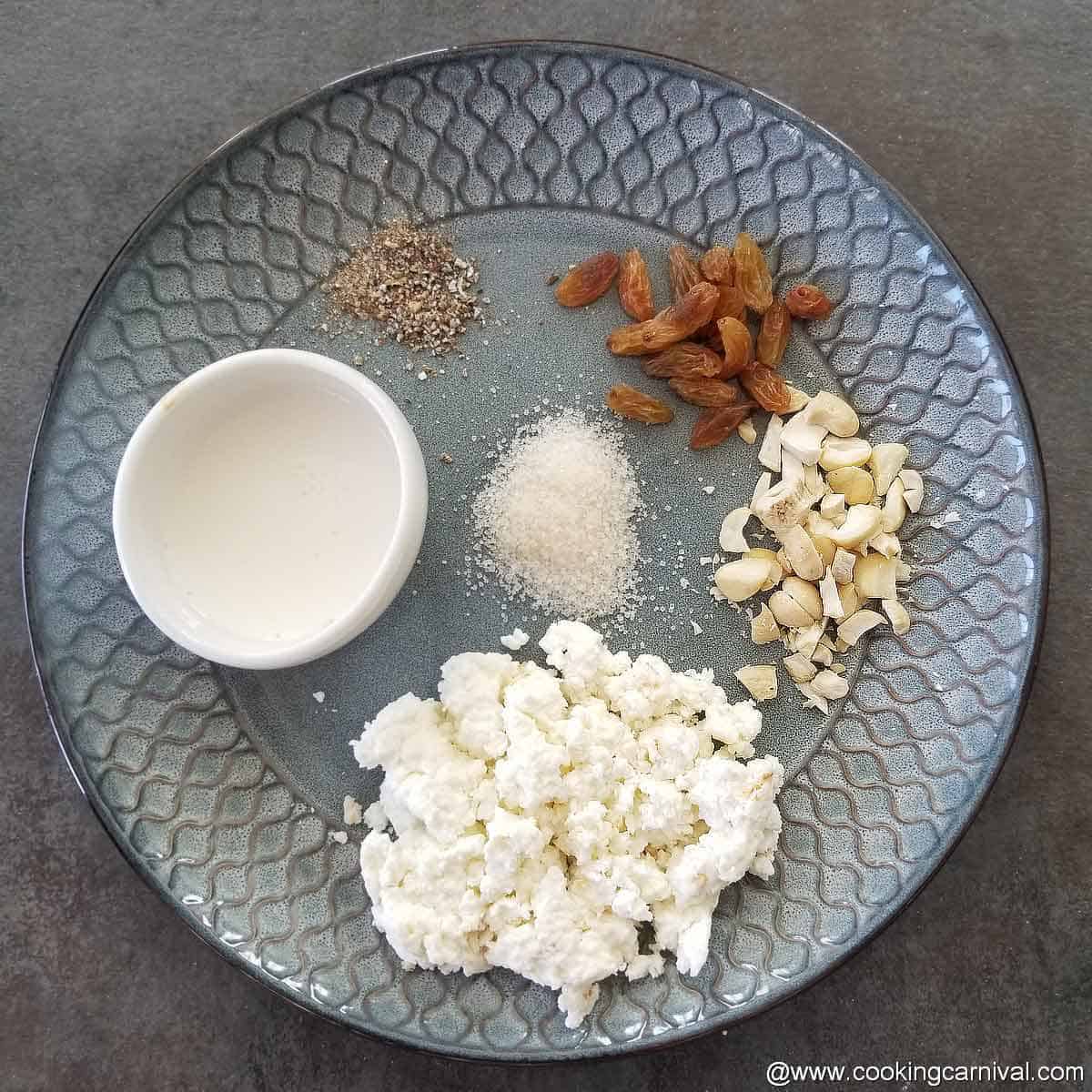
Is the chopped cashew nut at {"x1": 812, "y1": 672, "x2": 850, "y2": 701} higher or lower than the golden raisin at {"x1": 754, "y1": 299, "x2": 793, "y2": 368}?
lower

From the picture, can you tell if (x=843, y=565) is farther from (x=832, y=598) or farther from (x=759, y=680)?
(x=759, y=680)

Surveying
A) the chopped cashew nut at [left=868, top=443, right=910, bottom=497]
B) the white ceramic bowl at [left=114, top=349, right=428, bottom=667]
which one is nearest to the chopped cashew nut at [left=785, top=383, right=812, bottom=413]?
the chopped cashew nut at [left=868, top=443, right=910, bottom=497]

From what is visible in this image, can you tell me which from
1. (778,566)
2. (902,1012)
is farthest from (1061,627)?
(902,1012)

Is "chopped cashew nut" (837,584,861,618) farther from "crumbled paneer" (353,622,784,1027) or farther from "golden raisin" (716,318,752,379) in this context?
"golden raisin" (716,318,752,379)

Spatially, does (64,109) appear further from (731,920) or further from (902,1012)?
(902,1012)

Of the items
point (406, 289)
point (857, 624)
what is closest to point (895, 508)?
point (857, 624)

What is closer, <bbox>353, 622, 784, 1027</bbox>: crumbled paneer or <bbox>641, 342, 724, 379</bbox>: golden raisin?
<bbox>353, 622, 784, 1027</bbox>: crumbled paneer

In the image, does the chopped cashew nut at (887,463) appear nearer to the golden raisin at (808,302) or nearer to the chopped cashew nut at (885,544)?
the chopped cashew nut at (885,544)
